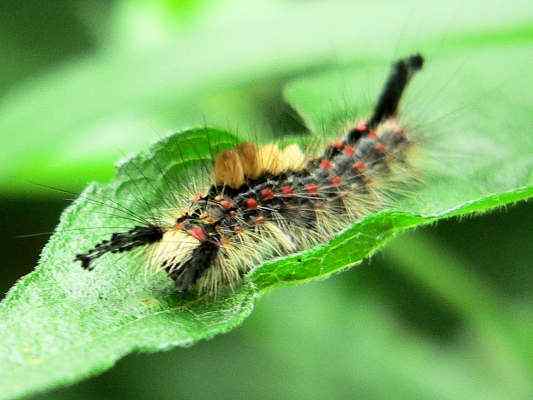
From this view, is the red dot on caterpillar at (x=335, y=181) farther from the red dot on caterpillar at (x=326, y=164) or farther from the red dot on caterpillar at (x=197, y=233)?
the red dot on caterpillar at (x=197, y=233)

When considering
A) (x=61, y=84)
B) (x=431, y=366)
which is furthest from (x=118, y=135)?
(x=431, y=366)

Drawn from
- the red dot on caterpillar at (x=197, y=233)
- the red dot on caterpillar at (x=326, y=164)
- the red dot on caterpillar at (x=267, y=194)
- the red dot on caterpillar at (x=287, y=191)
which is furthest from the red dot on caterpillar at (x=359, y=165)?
the red dot on caterpillar at (x=197, y=233)

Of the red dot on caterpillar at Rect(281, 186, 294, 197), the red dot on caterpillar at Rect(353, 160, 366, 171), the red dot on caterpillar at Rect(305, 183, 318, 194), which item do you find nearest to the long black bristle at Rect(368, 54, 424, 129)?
the red dot on caterpillar at Rect(353, 160, 366, 171)

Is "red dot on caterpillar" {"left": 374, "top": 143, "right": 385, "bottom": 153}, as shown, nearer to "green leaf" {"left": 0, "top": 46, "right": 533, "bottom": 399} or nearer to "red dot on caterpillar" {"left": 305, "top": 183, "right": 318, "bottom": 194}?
"green leaf" {"left": 0, "top": 46, "right": 533, "bottom": 399}

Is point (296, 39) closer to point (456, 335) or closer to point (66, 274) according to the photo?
point (66, 274)

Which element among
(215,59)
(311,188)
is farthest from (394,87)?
(215,59)

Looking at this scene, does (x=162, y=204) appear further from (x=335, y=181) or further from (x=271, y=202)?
(x=335, y=181)
